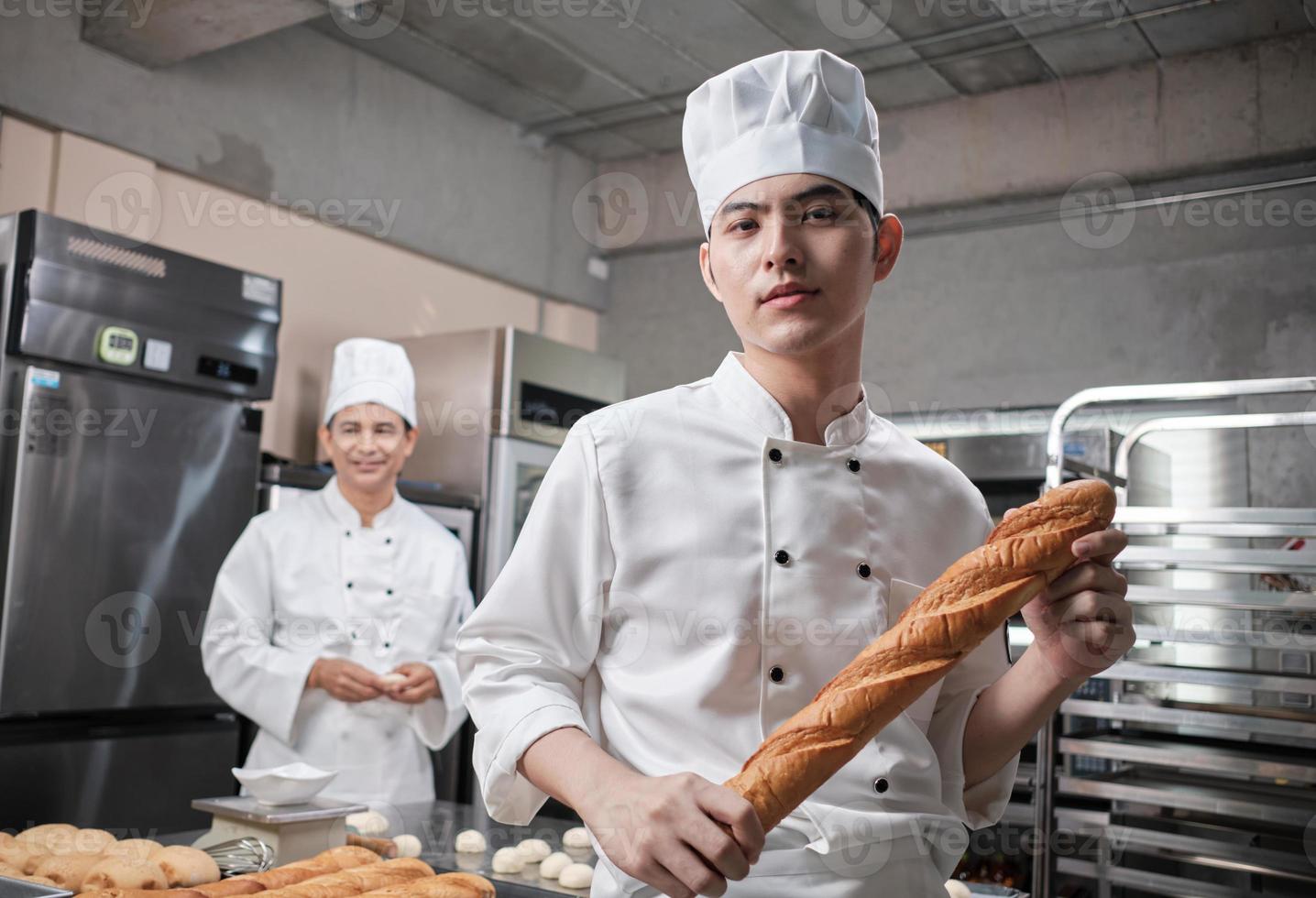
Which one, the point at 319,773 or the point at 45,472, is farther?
the point at 45,472

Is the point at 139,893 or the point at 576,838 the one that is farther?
the point at 576,838

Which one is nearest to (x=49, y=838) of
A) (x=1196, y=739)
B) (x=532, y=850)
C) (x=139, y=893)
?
(x=139, y=893)

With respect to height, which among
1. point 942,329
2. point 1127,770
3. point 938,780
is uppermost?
point 942,329

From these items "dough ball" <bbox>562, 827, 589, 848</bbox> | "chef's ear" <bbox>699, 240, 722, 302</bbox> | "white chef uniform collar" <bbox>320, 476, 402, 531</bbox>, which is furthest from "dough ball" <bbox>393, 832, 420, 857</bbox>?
"white chef uniform collar" <bbox>320, 476, 402, 531</bbox>

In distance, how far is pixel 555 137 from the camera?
19.1 ft

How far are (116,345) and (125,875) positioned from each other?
6.40 feet

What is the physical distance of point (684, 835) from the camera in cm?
90

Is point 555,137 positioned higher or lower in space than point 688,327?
higher

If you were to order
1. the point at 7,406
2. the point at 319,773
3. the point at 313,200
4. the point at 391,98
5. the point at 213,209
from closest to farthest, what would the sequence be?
the point at 319,773, the point at 7,406, the point at 213,209, the point at 313,200, the point at 391,98

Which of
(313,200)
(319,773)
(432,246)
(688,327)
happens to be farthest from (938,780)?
(688,327)

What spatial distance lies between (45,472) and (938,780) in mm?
2688

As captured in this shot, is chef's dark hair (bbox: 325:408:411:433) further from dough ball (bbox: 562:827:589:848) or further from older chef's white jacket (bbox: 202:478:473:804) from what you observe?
dough ball (bbox: 562:827:589:848)

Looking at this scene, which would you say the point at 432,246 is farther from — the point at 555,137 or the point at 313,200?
the point at 555,137

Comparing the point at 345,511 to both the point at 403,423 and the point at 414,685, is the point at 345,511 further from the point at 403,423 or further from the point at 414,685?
the point at 414,685
